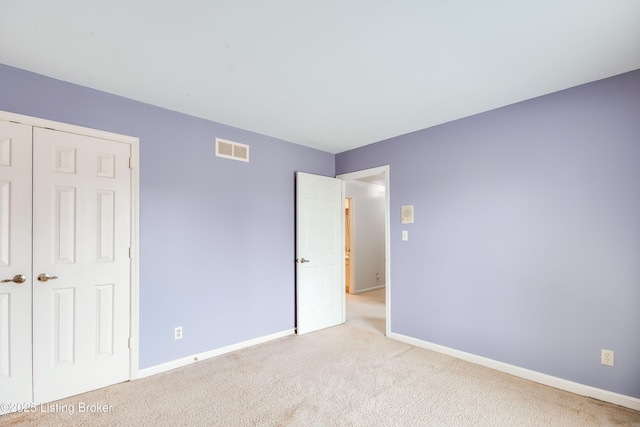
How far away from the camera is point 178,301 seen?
294 cm

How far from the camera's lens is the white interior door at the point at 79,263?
229cm

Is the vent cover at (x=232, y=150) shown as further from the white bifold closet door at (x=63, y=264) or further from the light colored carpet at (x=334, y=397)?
the light colored carpet at (x=334, y=397)

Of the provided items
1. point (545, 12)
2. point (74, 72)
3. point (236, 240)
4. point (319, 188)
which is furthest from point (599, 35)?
point (74, 72)

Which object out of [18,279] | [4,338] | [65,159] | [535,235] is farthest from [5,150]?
[535,235]

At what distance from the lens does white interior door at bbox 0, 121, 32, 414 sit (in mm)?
2150

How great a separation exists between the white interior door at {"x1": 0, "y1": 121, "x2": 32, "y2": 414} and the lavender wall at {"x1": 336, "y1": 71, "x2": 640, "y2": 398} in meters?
3.50

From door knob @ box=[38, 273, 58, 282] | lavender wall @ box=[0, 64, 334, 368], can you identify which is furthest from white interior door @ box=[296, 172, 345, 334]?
door knob @ box=[38, 273, 58, 282]

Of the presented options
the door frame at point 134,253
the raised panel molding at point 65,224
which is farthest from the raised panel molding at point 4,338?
the door frame at point 134,253

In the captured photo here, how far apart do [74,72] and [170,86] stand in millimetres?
654

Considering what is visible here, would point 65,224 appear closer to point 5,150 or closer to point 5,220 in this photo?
point 5,220

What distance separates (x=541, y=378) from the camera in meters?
2.61

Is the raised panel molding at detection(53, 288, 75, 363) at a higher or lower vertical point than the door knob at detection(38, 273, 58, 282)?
lower

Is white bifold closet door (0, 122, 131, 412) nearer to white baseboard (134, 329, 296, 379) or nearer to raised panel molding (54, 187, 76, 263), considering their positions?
raised panel molding (54, 187, 76, 263)

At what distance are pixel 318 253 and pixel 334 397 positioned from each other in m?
1.96
